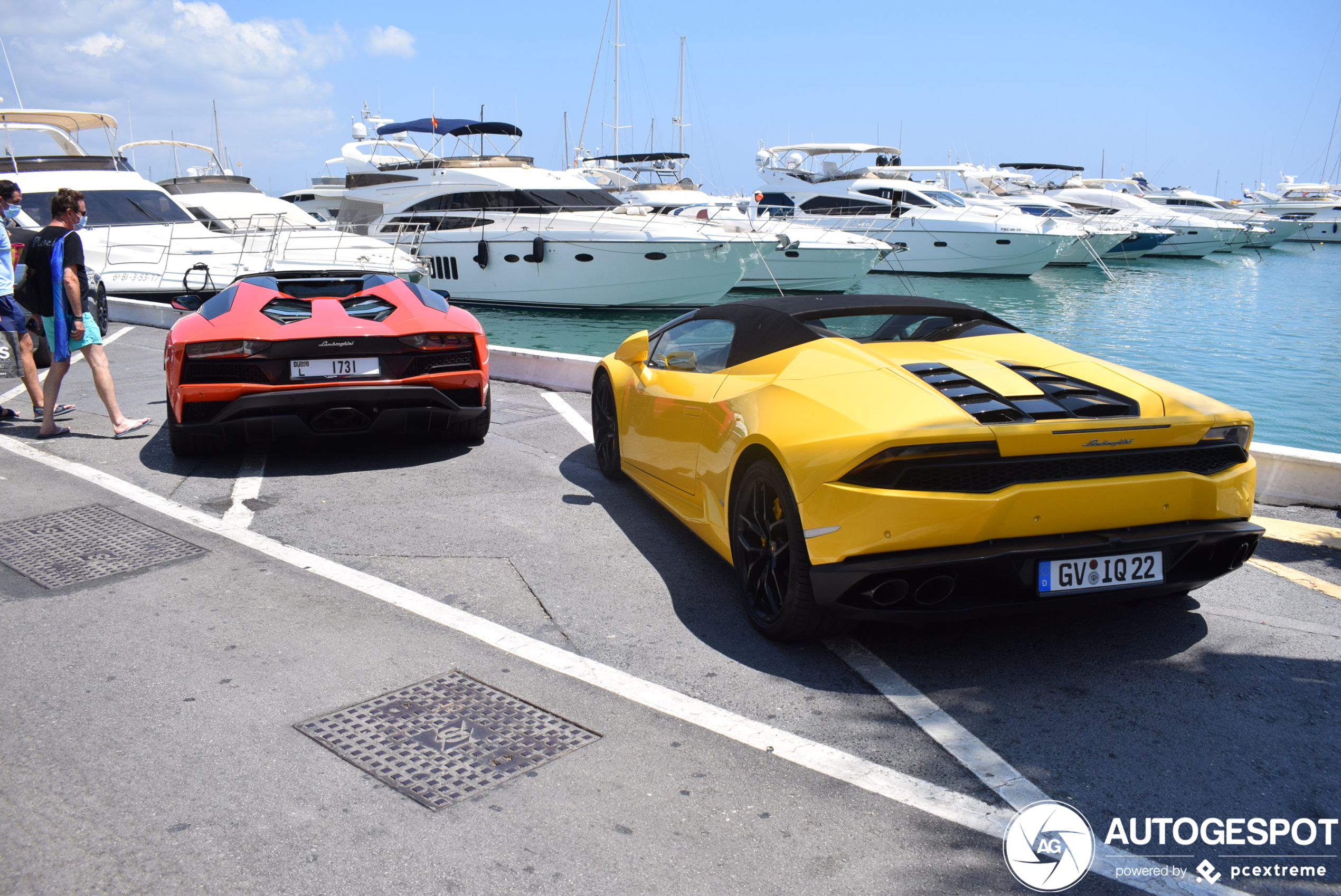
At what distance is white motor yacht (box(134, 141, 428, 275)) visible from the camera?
15.5 metres

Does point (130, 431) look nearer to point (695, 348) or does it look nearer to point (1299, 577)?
point (695, 348)

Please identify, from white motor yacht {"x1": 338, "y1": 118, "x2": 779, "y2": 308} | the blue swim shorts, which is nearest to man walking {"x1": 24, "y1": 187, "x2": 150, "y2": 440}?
the blue swim shorts

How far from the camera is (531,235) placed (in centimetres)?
2122

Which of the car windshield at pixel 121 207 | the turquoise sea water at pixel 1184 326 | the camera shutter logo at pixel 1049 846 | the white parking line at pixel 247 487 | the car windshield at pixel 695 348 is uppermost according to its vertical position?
the car windshield at pixel 121 207

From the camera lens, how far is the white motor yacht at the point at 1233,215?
177 feet

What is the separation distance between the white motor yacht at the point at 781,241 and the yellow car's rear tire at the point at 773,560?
18.1m

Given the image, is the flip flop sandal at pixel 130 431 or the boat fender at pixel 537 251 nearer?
the flip flop sandal at pixel 130 431

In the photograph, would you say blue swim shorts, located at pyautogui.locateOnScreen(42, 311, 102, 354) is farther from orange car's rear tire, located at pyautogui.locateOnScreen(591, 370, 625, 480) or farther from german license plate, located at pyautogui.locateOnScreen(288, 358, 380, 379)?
orange car's rear tire, located at pyautogui.locateOnScreen(591, 370, 625, 480)

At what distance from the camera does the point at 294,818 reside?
100 inches

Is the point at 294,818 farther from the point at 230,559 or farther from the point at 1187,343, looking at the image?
the point at 1187,343

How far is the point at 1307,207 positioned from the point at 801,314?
83.7 meters

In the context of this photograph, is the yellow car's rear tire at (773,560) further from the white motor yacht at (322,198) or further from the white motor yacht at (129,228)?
the white motor yacht at (322,198)

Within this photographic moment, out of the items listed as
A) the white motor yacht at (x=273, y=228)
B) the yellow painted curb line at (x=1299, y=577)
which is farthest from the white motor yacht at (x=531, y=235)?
the yellow painted curb line at (x=1299, y=577)

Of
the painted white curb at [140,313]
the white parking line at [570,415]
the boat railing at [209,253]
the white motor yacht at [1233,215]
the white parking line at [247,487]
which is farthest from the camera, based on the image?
the white motor yacht at [1233,215]
